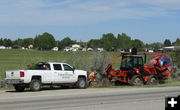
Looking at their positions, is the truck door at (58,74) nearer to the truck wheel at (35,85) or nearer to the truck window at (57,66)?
the truck window at (57,66)

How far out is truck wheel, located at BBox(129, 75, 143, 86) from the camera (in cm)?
2349

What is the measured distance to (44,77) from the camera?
20.4 meters

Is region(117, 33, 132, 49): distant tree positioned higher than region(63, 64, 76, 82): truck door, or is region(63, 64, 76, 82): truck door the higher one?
region(117, 33, 132, 49): distant tree

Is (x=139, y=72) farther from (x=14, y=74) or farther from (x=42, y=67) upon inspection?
(x=14, y=74)

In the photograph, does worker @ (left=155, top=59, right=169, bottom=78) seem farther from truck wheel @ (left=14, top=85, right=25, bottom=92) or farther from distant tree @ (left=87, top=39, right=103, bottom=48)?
truck wheel @ (left=14, top=85, right=25, bottom=92)

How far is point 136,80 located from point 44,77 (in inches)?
294

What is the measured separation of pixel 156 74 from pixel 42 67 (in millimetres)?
9932

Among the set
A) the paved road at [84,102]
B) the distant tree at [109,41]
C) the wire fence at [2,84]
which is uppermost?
the distant tree at [109,41]

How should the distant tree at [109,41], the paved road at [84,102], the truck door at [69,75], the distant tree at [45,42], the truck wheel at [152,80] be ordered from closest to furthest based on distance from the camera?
the paved road at [84,102] < the truck door at [69,75] < the truck wheel at [152,80] < the distant tree at [109,41] < the distant tree at [45,42]

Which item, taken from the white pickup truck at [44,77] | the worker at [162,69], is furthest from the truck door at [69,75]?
the worker at [162,69]

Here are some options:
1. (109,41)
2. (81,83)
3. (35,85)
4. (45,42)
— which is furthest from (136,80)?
(45,42)

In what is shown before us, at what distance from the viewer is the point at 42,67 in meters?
21.0

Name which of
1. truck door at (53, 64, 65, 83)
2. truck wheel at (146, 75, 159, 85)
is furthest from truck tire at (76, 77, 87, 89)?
truck wheel at (146, 75, 159, 85)

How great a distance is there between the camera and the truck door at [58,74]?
68.9 ft
